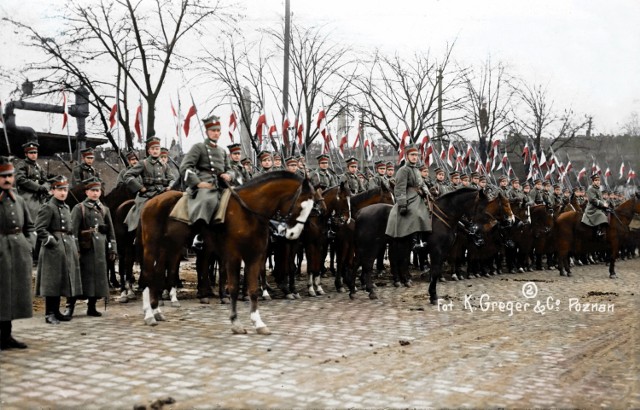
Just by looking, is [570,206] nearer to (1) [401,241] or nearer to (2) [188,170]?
(1) [401,241]

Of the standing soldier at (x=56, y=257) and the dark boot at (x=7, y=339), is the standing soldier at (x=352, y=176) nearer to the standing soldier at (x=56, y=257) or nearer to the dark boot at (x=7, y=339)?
the standing soldier at (x=56, y=257)

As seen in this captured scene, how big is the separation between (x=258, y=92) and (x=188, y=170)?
21.1 m

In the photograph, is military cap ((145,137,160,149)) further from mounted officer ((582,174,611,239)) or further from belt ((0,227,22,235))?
mounted officer ((582,174,611,239))

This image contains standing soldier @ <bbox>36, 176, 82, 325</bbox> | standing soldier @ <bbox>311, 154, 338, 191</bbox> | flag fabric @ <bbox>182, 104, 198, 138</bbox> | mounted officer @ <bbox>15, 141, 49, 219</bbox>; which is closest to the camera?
standing soldier @ <bbox>36, 176, 82, 325</bbox>

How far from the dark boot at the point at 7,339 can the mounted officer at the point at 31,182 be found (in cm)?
657

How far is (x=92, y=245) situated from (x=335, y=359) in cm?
492

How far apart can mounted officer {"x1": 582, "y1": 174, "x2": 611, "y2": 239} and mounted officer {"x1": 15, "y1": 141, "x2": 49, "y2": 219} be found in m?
13.7

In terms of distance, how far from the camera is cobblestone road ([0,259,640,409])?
5.71 meters

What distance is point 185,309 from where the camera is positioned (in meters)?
11.1

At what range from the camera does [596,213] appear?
1822 cm

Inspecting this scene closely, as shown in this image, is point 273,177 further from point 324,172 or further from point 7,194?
point 324,172

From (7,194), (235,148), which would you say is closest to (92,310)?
(7,194)

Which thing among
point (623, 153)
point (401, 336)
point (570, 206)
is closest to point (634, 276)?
point (570, 206)

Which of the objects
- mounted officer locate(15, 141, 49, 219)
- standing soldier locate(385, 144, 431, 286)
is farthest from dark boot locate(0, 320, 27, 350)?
standing soldier locate(385, 144, 431, 286)
